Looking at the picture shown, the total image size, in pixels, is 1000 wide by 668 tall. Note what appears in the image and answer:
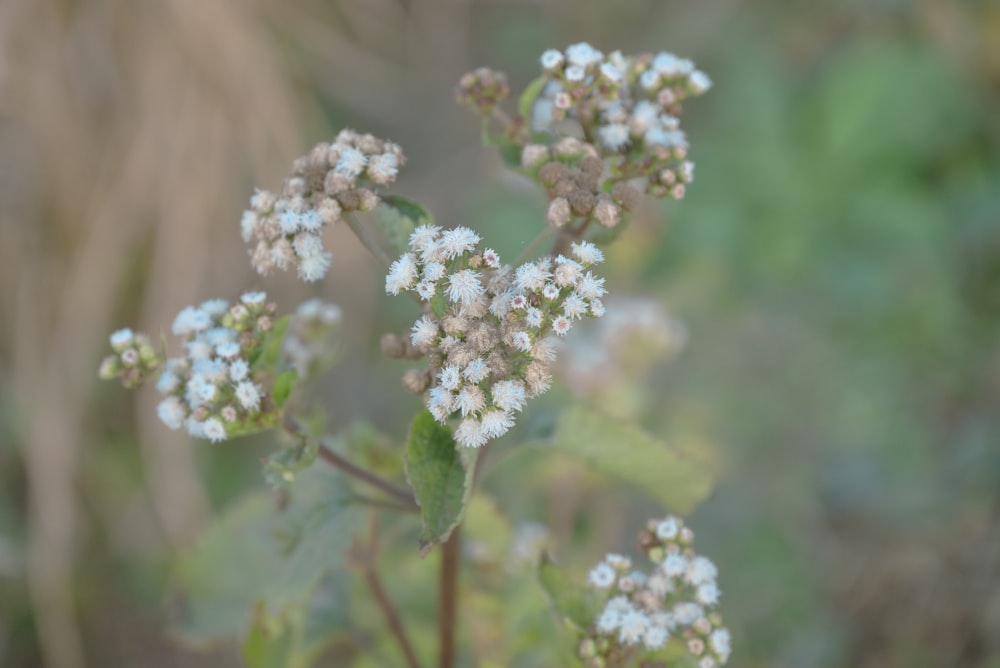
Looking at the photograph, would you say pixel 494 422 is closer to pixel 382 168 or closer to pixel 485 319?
pixel 485 319

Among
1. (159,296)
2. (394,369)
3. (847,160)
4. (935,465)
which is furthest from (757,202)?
(159,296)

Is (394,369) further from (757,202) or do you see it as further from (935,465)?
(935,465)

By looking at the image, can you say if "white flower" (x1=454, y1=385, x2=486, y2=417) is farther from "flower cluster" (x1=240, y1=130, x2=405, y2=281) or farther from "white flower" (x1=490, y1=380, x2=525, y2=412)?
"flower cluster" (x1=240, y1=130, x2=405, y2=281)

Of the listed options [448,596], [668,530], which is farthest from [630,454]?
[448,596]

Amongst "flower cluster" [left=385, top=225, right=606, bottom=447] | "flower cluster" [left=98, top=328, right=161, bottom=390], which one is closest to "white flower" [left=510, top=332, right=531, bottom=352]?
"flower cluster" [left=385, top=225, right=606, bottom=447]

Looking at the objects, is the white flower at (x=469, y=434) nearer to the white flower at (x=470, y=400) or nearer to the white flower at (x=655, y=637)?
the white flower at (x=470, y=400)

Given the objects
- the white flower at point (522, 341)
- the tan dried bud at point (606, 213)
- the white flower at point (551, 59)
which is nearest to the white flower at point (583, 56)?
the white flower at point (551, 59)
